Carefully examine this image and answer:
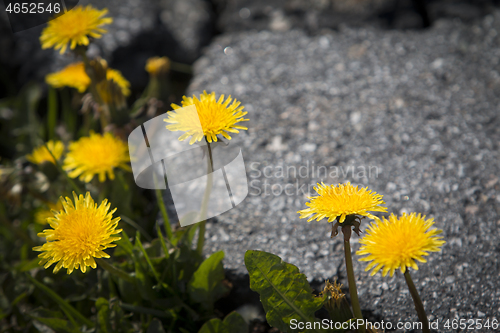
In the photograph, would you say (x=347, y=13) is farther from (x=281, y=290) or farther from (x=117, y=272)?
(x=117, y=272)

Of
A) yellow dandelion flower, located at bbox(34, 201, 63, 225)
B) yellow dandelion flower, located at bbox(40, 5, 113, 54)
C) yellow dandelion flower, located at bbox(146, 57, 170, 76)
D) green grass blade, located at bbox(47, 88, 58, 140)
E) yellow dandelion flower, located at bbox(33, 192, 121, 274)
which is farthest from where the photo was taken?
green grass blade, located at bbox(47, 88, 58, 140)

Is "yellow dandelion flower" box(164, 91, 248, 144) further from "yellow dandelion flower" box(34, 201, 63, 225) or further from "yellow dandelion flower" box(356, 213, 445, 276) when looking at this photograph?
"yellow dandelion flower" box(34, 201, 63, 225)

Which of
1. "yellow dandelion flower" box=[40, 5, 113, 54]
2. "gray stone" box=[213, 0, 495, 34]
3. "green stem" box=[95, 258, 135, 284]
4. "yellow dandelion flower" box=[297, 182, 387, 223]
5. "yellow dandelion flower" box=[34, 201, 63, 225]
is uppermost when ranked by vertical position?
"yellow dandelion flower" box=[40, 5, 113, 54]

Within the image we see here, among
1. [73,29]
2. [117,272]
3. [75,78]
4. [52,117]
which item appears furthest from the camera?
[52,117]

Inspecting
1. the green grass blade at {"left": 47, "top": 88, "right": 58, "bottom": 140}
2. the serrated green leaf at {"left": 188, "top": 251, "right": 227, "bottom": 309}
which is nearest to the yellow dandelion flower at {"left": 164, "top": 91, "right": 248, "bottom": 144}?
the serrated green leaf at {"left": 188, "top": 251, "right": 227, "bottom": 309}

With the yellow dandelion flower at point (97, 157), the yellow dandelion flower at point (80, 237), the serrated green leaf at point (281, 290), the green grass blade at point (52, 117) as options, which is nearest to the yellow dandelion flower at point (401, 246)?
the serrated green leaf at point (281, 290)

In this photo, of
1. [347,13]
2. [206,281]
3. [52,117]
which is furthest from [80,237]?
[347,13]
